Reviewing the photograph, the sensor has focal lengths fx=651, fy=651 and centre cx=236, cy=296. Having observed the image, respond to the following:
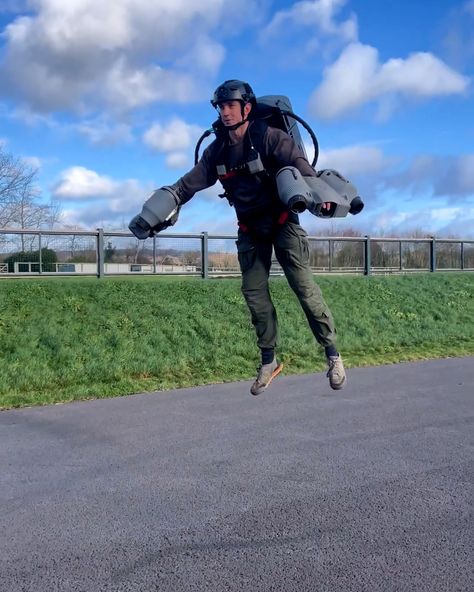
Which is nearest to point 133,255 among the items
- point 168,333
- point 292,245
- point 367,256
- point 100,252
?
point 100,252

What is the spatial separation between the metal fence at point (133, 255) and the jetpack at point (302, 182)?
11.5 metres

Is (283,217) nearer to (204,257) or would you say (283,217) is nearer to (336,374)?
(336,374)

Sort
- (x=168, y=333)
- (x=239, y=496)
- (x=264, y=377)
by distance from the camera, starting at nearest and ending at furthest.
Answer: (x=264, y=377) → (x=239, y=496) → (x=168, y=333)

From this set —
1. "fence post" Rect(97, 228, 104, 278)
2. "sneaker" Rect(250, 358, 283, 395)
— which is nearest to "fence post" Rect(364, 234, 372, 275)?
"fence post" Rect(97, 228, 104, 278)

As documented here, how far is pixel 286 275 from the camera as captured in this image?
186 inches

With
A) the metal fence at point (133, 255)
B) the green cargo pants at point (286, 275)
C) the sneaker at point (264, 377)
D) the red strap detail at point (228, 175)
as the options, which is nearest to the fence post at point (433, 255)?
the metal fence at point (133, 255)

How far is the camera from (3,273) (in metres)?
17.6

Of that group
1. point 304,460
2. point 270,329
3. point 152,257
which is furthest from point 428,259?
point 270,329

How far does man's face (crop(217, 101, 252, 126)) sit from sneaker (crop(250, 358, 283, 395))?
1.96 m

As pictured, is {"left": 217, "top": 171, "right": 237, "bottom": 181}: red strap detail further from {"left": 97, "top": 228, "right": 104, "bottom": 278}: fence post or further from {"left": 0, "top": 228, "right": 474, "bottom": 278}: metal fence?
{"left": 97, "top": 228, "right": 104, "bottom": 278}: fence post

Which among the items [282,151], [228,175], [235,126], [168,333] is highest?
[235,126]

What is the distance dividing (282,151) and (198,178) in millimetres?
666

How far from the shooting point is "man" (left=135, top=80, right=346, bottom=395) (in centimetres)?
428

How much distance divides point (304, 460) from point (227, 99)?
4.69 m
